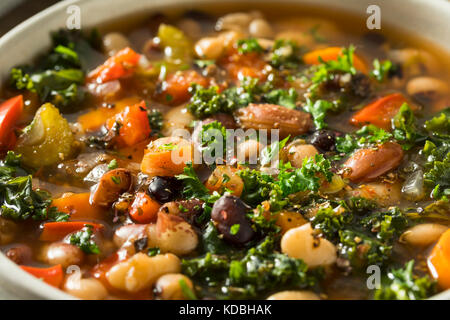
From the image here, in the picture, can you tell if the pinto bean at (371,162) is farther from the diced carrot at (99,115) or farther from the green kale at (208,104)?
the diced carrot at (99,115)

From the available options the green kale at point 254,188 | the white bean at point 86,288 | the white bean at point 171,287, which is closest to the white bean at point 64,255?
the white bean at point 86,288

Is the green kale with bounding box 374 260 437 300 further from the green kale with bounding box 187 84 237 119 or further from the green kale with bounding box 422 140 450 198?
the green kale with bounding box 187 84 237 119

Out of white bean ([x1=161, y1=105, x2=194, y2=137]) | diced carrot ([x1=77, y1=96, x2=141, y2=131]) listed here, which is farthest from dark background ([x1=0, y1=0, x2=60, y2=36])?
white bean ([x1=161, y1=105, x2=194, y2=137])

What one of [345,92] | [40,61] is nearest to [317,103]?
[345,92]

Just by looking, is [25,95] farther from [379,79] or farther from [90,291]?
[379,79]

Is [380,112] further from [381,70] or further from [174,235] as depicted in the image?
[174,235]

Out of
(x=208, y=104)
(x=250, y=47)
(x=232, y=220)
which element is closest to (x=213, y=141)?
(x=208, y=104)
